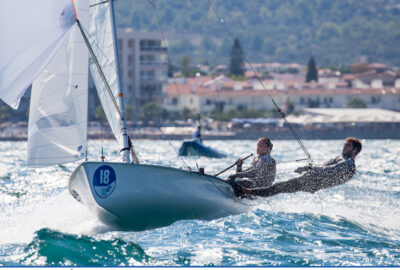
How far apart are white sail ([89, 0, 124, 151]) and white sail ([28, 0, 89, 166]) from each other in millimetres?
375

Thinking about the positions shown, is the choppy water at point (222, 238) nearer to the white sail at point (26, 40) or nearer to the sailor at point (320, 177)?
the sailor at point (320, 177)

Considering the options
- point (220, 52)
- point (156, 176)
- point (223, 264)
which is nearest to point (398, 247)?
point (223, 264)

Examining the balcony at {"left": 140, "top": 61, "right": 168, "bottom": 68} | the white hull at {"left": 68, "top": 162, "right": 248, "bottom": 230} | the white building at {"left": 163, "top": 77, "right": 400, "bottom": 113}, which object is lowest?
the white hull at {"left": 68, "top": 162, "right": 248, "bottom": 230}

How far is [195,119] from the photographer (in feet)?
231

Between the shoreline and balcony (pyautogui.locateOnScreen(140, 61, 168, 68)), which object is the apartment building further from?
the shoreline

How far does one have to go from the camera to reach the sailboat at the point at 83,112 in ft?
29.2

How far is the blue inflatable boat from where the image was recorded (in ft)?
94.9

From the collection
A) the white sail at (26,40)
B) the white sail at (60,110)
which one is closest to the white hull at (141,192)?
the white sail at (60,110)

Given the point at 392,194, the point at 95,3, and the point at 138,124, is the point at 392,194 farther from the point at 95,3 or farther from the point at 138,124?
the point at 138,124

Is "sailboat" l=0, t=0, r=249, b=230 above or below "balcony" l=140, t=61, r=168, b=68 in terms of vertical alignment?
below

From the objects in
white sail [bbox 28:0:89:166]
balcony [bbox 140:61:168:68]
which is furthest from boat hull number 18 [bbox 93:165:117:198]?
balcony [bbox 140:61:168:68]

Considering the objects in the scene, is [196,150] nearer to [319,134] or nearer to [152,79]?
[319,134]

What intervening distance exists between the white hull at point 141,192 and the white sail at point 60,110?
56 cm

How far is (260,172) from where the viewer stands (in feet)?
34.0
